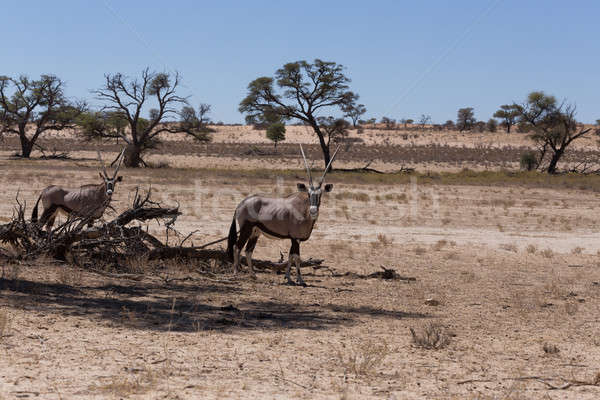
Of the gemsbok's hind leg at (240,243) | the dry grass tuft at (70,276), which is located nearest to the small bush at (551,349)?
the gemsbok's hind leg at (240,243)

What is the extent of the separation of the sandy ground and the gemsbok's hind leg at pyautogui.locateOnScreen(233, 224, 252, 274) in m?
0.21

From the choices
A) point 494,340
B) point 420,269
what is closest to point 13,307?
point 494,340

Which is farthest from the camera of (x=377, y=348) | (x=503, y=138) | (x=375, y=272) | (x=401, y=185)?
(x=503, y=138)

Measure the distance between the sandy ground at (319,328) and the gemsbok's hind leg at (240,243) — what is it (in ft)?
0.70

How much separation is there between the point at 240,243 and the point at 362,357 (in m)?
4.72

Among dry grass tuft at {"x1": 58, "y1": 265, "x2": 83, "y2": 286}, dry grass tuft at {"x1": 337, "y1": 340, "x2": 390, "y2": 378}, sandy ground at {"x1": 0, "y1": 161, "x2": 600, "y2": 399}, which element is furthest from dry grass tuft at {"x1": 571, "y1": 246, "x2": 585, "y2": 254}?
dry grass tuft at {"x1": 58, "y1": 265, "x2": 83, "y2": 286}

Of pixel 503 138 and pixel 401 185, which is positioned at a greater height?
pixel 503 138

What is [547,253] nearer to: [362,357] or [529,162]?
[362,357]

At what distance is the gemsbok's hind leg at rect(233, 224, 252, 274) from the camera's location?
10453mm

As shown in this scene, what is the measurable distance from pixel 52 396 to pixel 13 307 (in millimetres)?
3027

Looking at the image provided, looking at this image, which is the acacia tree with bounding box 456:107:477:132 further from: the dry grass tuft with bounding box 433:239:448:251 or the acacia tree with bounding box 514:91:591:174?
the dry grass tuft with bounding box 433:239:448:251

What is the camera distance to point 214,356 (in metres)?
6.04

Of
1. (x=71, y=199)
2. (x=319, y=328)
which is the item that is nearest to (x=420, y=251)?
(x=71, y=199)

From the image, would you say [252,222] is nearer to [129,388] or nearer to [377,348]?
[377,348]
